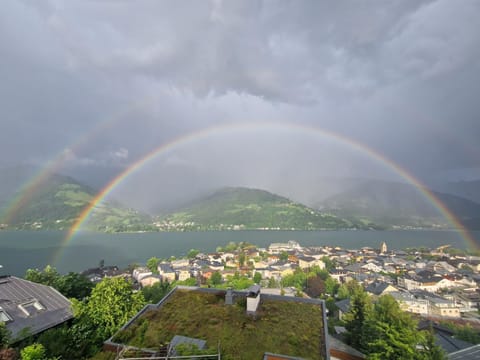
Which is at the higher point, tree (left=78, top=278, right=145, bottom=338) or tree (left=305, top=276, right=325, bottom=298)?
tree (left=78, top=278, right=145, bottom=338)

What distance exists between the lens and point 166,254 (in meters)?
71.8

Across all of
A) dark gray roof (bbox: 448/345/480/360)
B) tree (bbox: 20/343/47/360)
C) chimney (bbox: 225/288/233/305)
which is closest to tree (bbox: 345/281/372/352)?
dark gray roof (bbox: 448/345/480/360)

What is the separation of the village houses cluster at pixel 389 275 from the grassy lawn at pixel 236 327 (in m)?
19.2

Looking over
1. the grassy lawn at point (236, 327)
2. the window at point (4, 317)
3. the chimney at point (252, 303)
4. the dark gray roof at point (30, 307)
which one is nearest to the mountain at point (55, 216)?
the dark gray roof at point (30, 307)

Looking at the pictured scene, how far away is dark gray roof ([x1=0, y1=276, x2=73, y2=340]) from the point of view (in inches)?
417

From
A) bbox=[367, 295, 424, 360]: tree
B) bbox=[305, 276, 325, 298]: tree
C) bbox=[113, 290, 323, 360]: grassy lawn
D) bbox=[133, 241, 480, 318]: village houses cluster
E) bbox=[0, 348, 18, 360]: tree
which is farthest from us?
bbox=[305, 276, 325, 298]: tree

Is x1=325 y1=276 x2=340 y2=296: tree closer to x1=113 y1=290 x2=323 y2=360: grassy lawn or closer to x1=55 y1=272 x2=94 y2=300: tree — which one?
x1=113 y1=290 x2=323 y2=360: grassy lawn

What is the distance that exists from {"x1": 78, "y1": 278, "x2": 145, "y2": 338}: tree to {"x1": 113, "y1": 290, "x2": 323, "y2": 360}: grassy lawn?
2.49 m

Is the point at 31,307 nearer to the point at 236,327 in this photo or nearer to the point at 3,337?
the point at 3,337

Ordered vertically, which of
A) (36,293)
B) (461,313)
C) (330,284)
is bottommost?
(461,313)

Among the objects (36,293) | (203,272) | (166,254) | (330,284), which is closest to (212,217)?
(166,254)

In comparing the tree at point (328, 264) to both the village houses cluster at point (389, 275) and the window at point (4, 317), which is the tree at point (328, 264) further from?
the window at point (4, 317)

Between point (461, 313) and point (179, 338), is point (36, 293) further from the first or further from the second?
point (461, 313)

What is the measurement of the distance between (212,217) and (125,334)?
622 feet
